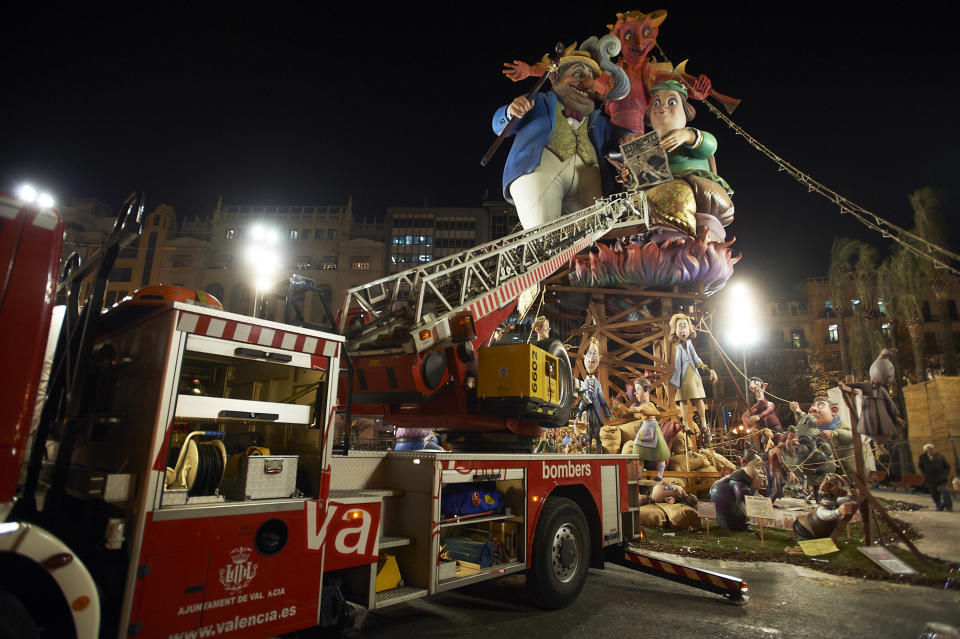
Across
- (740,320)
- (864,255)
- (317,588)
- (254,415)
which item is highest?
(864,255)

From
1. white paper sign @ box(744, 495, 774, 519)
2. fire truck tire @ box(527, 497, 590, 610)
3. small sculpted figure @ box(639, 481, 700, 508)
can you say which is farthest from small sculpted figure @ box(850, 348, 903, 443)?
fire truck tire @ box(527, 497, 590, 610)

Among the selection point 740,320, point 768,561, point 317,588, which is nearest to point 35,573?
point 317,588

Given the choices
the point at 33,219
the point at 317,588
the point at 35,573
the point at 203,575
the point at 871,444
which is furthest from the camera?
the point at 871,444

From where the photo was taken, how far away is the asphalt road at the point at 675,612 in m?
5.72

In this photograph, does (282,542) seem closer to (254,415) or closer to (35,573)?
(254,415)

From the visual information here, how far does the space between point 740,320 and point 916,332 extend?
72.7 ft

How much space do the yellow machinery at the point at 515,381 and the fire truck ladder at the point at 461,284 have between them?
3.49ft

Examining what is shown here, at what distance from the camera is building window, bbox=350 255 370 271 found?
6344 centimetres

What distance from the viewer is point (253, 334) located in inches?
149

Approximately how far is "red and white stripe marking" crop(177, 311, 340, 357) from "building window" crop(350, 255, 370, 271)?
60.7m

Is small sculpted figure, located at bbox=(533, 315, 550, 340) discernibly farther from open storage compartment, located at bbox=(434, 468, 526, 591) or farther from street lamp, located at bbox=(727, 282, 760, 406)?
open storage compartment, located at bbox=(434, 468, 526, 591)

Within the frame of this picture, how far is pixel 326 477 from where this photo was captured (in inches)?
163

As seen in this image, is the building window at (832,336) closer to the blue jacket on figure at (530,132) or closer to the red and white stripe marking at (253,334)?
the blue jacket on figure at (530,132)

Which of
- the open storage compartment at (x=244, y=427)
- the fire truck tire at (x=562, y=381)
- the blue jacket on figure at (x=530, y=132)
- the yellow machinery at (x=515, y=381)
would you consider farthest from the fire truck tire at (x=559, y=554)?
the blue jacket on figure at (x=530, y=132)
